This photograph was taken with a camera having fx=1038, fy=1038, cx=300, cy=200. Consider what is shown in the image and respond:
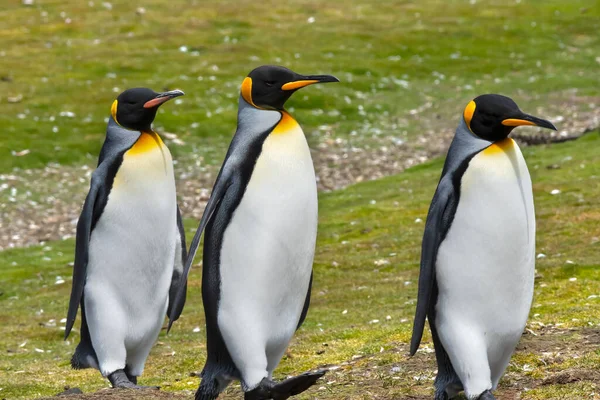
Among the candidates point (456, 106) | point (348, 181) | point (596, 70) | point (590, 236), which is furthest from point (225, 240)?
point (596, 70)

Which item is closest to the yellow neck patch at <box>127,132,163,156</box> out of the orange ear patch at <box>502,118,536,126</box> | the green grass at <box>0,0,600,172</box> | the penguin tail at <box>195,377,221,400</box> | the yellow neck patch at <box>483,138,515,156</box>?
the penguin tail at <box>195,377,221,400</box>

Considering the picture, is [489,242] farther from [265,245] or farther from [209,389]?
[209,389]

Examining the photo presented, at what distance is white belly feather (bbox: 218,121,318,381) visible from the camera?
6258 millimetres

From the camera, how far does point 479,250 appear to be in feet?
20.6

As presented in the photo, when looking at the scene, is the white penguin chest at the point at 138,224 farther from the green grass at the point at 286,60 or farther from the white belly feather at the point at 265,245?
the green grass at the point at 286,60

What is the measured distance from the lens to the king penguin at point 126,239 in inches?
294

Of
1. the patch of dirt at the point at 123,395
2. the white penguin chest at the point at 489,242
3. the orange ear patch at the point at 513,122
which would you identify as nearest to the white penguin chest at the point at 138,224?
the patch of dirt at the point at 123,395

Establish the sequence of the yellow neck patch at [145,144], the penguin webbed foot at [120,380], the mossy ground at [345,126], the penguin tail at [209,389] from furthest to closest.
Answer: the mossy ground at [345,126] → the yellow neck patch at [145,144] → the penguin webbed foot at [120,380] → the penguin tail at [209,389]

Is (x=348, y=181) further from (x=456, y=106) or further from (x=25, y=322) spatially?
(x=25, y=322)

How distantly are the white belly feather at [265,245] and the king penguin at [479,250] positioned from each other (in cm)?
81

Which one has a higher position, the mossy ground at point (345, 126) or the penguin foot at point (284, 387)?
the penguin foot at point (284, 387)

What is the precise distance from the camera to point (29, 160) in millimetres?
23844

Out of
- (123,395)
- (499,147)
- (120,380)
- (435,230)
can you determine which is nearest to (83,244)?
(120,380)

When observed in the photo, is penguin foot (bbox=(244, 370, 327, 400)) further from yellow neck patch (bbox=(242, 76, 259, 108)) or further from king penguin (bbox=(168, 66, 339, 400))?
yellow neck patch (bbox=(242, 76, 259, 108))
